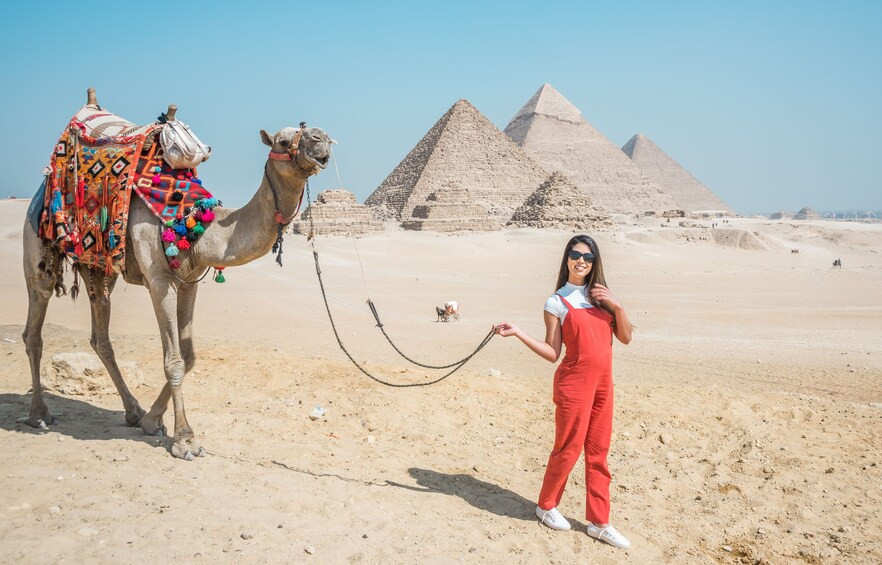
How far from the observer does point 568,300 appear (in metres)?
3.93

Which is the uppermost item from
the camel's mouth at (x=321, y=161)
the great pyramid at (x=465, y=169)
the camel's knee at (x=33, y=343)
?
the great pyramid at (x=465, y=169)

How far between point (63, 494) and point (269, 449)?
→ 55.4 inches

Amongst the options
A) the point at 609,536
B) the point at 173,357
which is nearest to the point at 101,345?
the point at 173,357

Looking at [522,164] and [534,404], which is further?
[522,164]

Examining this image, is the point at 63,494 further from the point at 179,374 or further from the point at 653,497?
the point at 653,497

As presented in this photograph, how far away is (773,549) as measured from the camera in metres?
4.01

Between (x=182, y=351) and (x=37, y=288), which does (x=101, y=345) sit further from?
(x=182, y=351)

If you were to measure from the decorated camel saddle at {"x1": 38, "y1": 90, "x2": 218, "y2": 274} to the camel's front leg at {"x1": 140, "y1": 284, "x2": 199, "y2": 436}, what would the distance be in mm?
455

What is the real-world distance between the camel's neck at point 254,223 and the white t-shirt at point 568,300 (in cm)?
174

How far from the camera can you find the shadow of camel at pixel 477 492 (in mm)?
4132

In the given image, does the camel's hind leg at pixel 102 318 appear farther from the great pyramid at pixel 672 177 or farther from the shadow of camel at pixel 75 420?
the great pyramid at pixel 672 177

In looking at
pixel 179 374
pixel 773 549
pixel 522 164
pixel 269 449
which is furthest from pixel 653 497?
pixel 522 164

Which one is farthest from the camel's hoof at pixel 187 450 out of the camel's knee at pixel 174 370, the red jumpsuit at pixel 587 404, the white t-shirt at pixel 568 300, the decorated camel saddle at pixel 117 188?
the white t-shirt at pixel 568 300

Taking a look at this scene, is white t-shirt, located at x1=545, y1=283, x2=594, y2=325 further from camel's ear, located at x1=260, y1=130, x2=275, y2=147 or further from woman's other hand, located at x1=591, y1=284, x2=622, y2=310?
camel's ear, located at x1=260, y1=130, x2=275, y2=147
